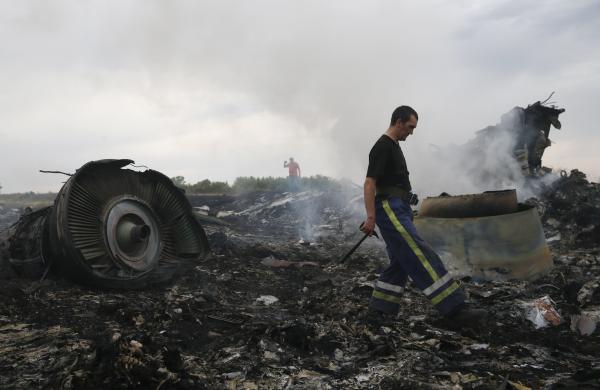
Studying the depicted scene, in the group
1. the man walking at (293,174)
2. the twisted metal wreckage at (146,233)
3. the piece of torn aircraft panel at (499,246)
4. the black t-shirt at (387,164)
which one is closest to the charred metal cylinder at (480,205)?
the twisted metal wreckage at (146,233)

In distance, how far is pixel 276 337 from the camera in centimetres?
309

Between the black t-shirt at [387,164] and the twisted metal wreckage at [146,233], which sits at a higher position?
the black t-shirt at [387,164]

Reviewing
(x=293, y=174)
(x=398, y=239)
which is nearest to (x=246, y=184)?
(x=293, y=174)

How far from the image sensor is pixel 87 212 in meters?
4.53

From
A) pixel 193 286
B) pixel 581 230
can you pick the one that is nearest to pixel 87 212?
pixel 193 286

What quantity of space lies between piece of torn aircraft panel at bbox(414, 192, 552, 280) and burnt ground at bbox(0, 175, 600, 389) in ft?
0.65

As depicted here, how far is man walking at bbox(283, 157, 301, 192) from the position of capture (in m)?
16.3

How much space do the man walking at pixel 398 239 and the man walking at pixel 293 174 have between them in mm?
12520

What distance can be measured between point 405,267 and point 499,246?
2.05m

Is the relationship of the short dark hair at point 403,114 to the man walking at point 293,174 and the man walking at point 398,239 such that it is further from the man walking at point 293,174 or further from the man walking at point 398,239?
the man walking at point 293,174

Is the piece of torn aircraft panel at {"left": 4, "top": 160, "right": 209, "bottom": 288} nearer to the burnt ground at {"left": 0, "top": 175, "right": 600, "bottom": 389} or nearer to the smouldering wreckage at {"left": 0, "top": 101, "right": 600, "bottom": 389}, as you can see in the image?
the smouldering wreckage at {"left": 0, "top": 101, "right": 600, "bottom": 389}

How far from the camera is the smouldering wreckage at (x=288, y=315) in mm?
2424

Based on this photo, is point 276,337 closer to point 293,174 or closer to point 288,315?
point 288,315

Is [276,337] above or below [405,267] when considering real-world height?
below
